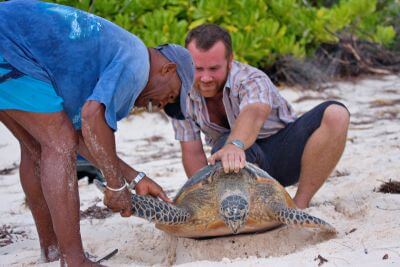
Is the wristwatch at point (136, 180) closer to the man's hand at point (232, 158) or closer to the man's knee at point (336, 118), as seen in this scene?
the man's hand at point (232, 158)

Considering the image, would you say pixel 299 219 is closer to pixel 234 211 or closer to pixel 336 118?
pixel 234 211

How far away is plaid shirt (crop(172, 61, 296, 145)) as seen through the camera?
278 centimetres

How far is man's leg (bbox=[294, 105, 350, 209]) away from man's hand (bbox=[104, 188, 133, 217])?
39.0 inches

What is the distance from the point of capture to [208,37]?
2740 millimetres

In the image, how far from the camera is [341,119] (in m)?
2.81

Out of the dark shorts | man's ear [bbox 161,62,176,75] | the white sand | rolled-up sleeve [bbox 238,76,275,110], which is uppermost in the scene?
man's ear [bbox 161,62,176,75]

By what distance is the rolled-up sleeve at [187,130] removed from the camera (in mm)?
2959

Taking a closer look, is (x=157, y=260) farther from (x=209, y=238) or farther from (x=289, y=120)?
(x=289, y=120)

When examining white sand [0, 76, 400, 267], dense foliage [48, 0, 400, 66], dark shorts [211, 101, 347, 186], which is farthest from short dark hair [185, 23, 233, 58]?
dense foliage [48, 0, 400, 66]

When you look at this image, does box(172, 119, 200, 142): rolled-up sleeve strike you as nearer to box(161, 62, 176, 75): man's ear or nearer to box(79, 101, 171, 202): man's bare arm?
box(161, 62, 176, 75): man's ear

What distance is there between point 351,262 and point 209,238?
65 centimetres

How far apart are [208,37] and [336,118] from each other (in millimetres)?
635

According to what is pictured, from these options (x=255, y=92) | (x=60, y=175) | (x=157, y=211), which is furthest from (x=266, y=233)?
(x=60, y=175)

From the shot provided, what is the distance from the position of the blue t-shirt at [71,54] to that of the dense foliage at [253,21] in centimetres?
302
